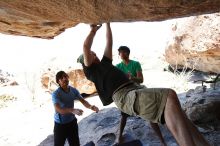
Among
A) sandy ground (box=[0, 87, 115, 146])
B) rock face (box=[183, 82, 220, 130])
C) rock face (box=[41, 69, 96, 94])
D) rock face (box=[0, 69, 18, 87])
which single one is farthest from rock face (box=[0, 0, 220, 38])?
rock face (box=[0, 69, 18, 87])

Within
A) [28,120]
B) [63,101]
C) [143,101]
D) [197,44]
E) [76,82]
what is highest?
[197,44]

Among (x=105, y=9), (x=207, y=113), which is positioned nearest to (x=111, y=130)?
(x=207, y=113)

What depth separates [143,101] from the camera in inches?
124

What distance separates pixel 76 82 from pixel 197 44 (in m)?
3.51

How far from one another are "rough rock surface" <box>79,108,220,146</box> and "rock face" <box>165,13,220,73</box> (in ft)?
9.28

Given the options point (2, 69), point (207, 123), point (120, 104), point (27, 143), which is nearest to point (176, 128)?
point (120, 104)

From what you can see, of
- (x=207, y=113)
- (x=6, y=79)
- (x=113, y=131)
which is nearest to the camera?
(x=207, y=113)

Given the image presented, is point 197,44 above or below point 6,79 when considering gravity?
above

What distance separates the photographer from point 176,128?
269cm

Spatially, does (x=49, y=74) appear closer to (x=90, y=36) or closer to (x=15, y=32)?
(x=15, y=32)

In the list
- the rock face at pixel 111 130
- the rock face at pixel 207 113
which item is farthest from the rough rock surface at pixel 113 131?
the rock face at pixel 207 113

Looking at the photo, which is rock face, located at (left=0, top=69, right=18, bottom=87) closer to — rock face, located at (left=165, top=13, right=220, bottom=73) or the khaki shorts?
rock face, located at (left=165, top=13, right=220, bottom=73)

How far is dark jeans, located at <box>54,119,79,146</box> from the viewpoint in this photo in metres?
4.49

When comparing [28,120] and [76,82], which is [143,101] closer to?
[28,120]
